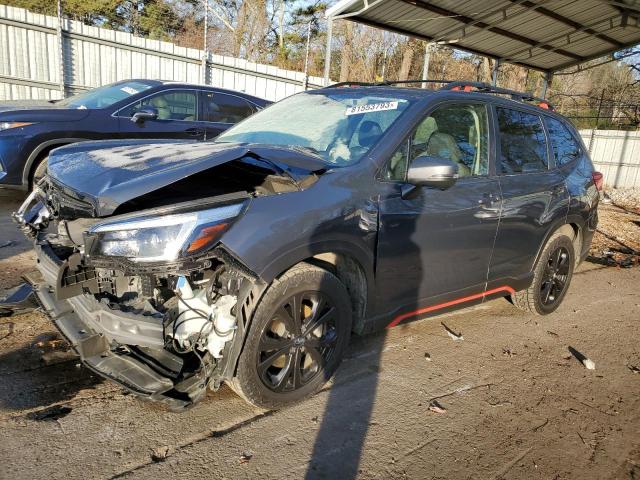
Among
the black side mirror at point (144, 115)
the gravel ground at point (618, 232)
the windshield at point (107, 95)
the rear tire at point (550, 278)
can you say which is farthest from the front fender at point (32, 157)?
the gravel ground at point (618, 232)

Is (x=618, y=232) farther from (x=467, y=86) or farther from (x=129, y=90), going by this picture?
(x=129, y=90)

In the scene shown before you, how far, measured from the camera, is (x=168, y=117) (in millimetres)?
7316

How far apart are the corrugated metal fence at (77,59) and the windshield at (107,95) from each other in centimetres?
455

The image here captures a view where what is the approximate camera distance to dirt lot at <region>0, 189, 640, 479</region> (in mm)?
2477

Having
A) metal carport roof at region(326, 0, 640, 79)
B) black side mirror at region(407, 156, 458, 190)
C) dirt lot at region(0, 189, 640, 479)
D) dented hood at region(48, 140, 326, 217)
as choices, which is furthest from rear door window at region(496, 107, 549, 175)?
metal carport roof at region(326, 0, 640, 79)

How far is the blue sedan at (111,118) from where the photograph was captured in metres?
6.07

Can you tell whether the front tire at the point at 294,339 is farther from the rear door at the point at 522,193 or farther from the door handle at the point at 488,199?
the rear door at the point at 522,193

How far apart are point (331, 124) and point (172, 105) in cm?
452

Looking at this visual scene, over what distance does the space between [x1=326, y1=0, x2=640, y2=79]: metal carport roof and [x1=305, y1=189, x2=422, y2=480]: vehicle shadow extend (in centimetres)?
757

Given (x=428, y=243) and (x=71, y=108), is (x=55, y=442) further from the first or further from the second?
(x=71, y=108)

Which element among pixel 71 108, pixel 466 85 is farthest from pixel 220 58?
pixel 466 85

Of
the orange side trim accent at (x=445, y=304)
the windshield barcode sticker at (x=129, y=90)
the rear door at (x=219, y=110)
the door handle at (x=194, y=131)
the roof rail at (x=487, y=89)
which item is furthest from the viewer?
the rear door at (x=219, y=110)

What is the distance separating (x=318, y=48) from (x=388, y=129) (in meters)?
29.4

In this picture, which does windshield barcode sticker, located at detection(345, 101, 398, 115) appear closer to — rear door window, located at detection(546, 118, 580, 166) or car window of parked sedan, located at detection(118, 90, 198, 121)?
rear door window, located at detection(546, 118, 580, 166)
